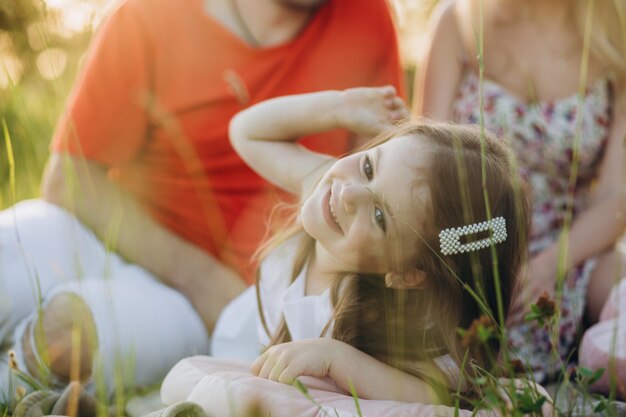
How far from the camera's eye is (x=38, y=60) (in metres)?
2.31

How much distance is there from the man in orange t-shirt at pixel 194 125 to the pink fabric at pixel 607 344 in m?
0.76

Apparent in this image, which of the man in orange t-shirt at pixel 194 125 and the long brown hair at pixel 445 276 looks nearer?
the long brown hair at pixel 445 276

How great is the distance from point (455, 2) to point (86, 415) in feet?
4.84

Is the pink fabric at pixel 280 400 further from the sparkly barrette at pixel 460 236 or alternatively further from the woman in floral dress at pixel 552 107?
the woman in floral dress at pixel 552 107

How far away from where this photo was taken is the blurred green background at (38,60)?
1.43 meters

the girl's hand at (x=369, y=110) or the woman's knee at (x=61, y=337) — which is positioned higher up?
the girl's hand at (x=369, y=110)

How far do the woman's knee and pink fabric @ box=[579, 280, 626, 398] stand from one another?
1.09 m

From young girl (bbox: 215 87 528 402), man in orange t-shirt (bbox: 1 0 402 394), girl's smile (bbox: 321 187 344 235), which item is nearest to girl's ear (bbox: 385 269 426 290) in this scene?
young girl (bbox: 215 87 528 402)

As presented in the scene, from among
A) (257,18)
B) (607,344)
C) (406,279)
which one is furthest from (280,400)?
(257,18)

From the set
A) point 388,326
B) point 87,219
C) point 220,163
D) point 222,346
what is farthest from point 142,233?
point 388,326

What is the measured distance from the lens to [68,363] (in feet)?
5.53

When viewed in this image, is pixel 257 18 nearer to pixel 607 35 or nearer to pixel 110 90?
pixel 110 90

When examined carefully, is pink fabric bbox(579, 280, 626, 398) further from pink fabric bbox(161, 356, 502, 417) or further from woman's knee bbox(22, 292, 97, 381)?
woman's knee bbox(22, 292, 97, 381)

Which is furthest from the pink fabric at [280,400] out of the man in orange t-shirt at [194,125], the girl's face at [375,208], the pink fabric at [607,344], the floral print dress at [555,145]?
the floral print dress at [555,145]
